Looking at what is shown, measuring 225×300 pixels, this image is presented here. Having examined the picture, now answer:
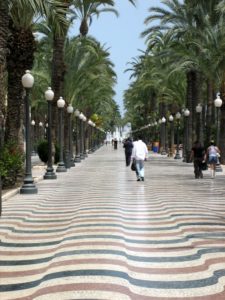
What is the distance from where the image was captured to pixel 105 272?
6.22 m

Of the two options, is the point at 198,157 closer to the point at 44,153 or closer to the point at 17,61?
the point at 17,61

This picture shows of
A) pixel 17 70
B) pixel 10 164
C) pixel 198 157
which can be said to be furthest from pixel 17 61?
pixel 198 157

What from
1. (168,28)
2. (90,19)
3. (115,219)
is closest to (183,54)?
(168,28)

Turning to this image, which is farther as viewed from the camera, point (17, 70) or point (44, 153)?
point (44, 153)

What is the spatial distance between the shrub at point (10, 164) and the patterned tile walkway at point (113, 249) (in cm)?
251

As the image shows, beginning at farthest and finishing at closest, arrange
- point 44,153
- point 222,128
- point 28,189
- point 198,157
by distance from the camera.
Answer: point 44,153 → point 222,128 → point 198,157 → point 28,189

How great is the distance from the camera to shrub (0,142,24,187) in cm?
1678

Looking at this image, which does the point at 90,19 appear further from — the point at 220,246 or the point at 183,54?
the point at 220,246

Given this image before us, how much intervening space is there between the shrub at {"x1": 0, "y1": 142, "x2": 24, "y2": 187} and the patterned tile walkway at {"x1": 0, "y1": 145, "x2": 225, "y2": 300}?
98.8 inches

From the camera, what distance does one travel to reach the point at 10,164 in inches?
675

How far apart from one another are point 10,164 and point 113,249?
10.1 meters

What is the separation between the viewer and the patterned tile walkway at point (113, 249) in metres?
5.65

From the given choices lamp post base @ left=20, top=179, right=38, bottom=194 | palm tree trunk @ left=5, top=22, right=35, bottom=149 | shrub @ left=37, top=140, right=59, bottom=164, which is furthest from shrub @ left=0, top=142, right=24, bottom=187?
shrub @ left=37, top=140, right=59, bottom=164

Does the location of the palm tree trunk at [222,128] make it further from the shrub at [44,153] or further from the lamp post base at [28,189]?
the lamp post base at [28,189]
